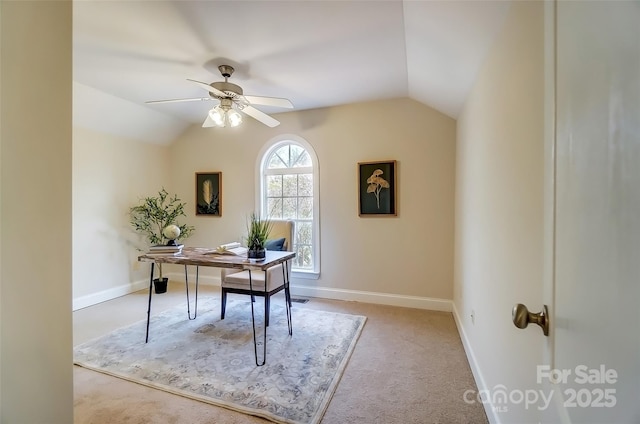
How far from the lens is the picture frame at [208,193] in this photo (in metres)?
4.45

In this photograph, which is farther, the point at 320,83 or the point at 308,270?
the point at 308,270

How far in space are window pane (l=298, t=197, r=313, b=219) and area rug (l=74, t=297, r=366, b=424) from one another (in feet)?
4.49

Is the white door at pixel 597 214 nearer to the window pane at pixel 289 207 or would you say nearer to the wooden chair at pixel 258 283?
the wooden chair at pixel 258 283

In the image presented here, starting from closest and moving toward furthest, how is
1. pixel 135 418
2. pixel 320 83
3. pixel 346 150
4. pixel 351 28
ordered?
1. pixel 135 418
2. pixel 351 28
3. pixel 320 83
4. pixel 346 150

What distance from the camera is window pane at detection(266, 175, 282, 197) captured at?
422 centimetres

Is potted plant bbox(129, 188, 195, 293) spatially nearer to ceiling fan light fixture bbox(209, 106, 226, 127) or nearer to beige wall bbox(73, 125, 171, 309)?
beige wall bbox(73, 125, 171, 309)

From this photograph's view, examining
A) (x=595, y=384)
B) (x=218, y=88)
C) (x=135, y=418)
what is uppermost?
(x=218, y=88)

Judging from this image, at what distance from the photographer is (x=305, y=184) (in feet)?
13.4

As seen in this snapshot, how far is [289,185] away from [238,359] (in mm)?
2441

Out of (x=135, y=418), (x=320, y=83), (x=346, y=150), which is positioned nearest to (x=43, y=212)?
(x=135, y=418)

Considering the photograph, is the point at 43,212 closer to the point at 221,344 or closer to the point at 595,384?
the point at 595,384

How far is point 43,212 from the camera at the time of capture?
818 mm

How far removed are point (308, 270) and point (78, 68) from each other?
3.35 metres

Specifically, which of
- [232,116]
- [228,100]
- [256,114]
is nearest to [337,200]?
[256,114]
